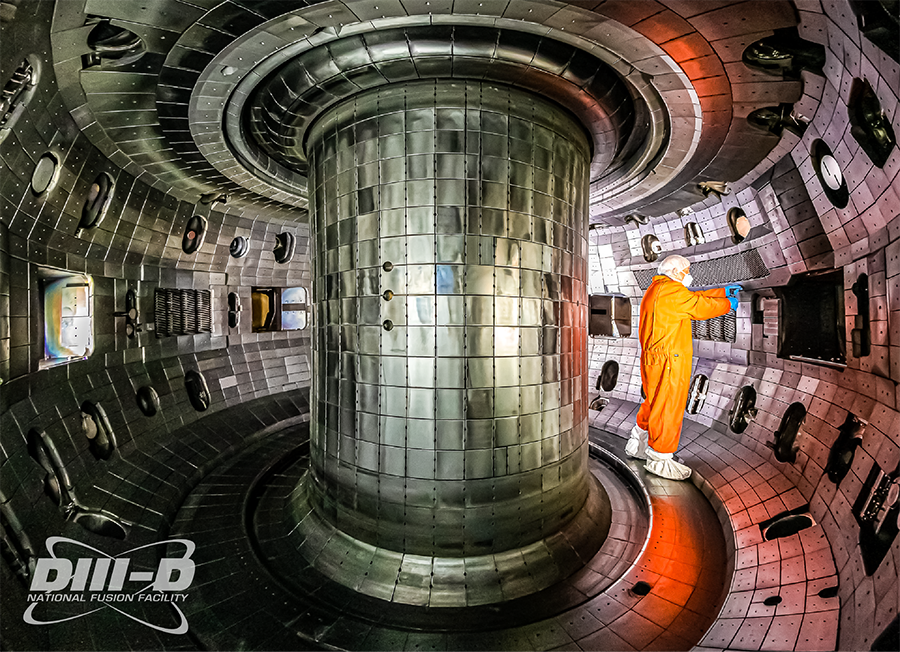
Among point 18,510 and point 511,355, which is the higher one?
point 511,355

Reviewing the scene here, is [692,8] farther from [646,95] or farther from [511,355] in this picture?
[511,355]

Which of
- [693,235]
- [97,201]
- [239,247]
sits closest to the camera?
[97,201]

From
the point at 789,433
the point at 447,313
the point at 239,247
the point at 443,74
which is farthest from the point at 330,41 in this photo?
the point at 789,433

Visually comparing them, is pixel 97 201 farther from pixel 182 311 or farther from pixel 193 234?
pixel 182 311

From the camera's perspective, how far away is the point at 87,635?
3512mm

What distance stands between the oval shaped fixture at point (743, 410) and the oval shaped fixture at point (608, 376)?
251cm

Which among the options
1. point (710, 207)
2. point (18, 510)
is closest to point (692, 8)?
point (710, 207)

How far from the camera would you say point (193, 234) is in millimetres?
7828

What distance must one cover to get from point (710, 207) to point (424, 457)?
20.6 ft

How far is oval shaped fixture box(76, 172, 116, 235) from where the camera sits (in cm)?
563

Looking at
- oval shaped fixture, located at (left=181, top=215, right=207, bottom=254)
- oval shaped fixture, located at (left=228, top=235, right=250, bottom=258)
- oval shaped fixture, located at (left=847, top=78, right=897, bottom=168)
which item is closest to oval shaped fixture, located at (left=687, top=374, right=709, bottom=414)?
oval shaped fixture, located at (left=847, top=78, right=897, bottom=168)

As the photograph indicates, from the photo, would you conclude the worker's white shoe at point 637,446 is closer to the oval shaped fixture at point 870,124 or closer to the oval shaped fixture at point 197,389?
Answer: the oval shaped fixture at point 870,124

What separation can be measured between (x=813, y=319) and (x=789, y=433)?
153 centimetres

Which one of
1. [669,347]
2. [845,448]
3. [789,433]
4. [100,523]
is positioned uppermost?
[669,347]
